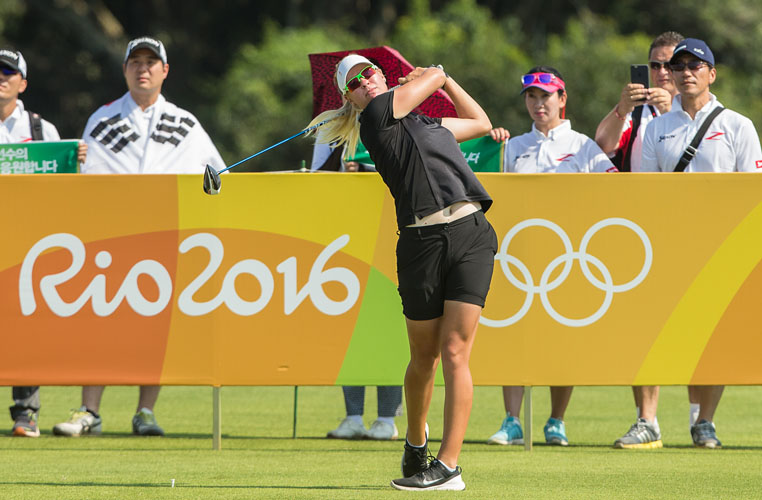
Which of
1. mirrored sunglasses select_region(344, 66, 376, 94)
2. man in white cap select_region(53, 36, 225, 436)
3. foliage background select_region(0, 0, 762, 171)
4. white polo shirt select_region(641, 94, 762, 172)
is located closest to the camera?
mirrored sunglasses select_region(344, 66, 376, 94)

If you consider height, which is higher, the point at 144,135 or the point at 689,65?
the point at 689,65

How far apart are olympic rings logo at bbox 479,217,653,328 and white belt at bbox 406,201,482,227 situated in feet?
5.25

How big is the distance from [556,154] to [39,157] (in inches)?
137

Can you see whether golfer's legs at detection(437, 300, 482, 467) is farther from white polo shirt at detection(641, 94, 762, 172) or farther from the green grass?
white polo shirt at detection(641, 94, 762, 172)

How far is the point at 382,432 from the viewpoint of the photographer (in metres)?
8.73

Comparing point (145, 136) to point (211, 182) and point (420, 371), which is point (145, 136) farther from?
A: point (420, 371)

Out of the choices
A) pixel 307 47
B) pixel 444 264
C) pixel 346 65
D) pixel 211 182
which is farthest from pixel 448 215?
pixel 307 47

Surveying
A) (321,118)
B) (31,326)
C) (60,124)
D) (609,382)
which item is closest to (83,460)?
(31,326)

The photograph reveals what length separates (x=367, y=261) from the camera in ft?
26.1

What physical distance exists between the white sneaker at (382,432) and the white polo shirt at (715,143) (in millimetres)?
2480

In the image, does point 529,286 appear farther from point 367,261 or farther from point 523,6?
point 523,6

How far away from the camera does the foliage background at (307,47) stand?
94.5 ft

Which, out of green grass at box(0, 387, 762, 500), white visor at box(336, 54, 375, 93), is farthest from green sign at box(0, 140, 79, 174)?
white visor at box(336, 54, 375, 93)

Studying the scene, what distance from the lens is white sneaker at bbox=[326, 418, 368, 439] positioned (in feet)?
28.7
